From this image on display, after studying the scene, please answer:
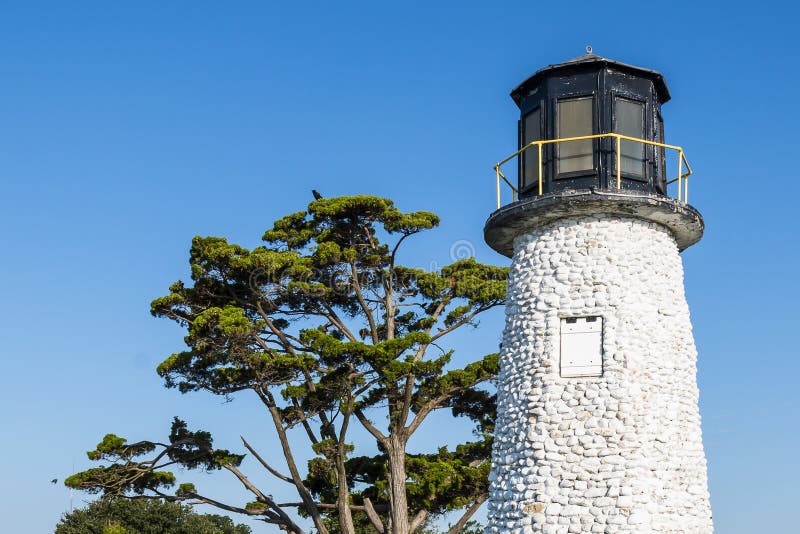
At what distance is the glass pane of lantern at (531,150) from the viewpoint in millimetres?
14332

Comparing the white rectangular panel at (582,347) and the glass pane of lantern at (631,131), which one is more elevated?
the glass pane of lantern at (631,131)

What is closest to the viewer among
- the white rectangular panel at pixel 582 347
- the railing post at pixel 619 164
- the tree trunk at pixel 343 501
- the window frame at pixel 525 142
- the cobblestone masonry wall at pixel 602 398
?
the cobblestone masonry wall at pixel 602 398

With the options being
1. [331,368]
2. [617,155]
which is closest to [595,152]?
[617,155]

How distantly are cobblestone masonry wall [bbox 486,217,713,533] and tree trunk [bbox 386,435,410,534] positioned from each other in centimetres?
999

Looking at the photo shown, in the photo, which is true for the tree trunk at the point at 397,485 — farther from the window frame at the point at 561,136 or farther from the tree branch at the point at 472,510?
the window frame at the point at 561,136

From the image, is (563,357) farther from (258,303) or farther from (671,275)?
(258,303)

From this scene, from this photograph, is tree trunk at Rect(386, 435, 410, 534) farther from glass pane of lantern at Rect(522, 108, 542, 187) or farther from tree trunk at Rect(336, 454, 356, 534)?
glass pane of lantern at Rect(522, 108, 542, 187)

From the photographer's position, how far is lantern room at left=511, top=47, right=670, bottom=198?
13.8 metres

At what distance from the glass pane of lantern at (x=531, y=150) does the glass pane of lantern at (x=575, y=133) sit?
37 cm

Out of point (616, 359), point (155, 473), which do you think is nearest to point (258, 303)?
point (155, 473)

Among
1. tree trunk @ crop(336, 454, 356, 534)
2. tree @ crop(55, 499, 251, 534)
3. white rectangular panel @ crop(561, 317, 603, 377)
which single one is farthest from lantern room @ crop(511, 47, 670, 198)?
tree @ crop(55, 499, 251, 534)

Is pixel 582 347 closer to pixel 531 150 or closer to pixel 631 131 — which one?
pixel 531 150

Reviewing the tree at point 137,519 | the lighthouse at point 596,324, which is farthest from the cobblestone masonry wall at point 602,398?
the tree at point 137,519

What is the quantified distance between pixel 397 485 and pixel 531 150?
452 inches
